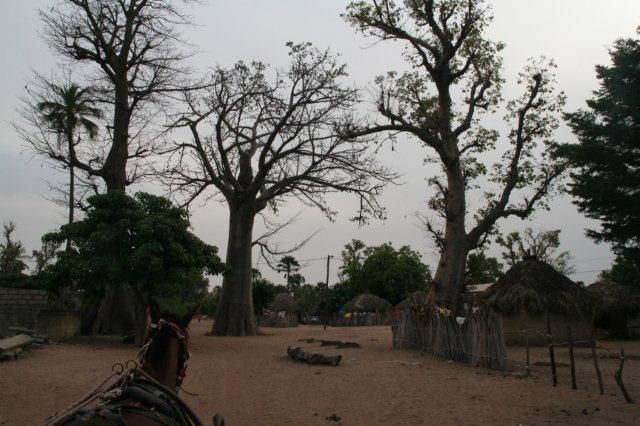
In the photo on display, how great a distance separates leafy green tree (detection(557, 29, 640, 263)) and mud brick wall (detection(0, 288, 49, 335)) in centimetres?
1851

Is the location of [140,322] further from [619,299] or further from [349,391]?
[619,299]

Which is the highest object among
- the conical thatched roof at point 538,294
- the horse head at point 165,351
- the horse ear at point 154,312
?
the conical thatched roof at point 538,294

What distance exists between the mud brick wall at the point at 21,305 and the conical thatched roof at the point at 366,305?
25.9 meters

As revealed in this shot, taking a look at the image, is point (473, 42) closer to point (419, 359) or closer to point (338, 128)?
point (338, 128)

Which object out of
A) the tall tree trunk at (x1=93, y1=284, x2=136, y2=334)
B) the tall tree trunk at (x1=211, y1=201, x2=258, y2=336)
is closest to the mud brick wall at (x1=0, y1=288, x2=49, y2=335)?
the tall tree trunk at (x1=93, y1=284, x2=136, y2=334)

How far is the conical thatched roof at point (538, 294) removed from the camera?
57.5 feet

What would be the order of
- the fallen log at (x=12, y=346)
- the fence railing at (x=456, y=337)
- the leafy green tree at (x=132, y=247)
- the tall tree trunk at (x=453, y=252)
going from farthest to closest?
the tall tree trunk at (x=453, y=252) → the leafy green tree at (x=132, y=247) → the fallen log at (x=12, y=346) → the fence railing at (x=456, y=337)

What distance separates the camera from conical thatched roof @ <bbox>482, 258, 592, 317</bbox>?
17.5 metres

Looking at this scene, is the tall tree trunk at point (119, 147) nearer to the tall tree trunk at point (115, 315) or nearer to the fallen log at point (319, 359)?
the tall tree trunk at point (115, 315)

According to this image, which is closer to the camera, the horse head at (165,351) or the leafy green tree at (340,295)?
the horse head at (165,351)

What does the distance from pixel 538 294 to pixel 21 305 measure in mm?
17007

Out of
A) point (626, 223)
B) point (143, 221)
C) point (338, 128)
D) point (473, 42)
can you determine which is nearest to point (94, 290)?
point (143, 221)

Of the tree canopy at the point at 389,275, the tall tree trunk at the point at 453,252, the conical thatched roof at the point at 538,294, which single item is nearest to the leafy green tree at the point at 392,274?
the tree canopy at the point at 389,275

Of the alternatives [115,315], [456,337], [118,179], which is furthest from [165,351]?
[115,315]
